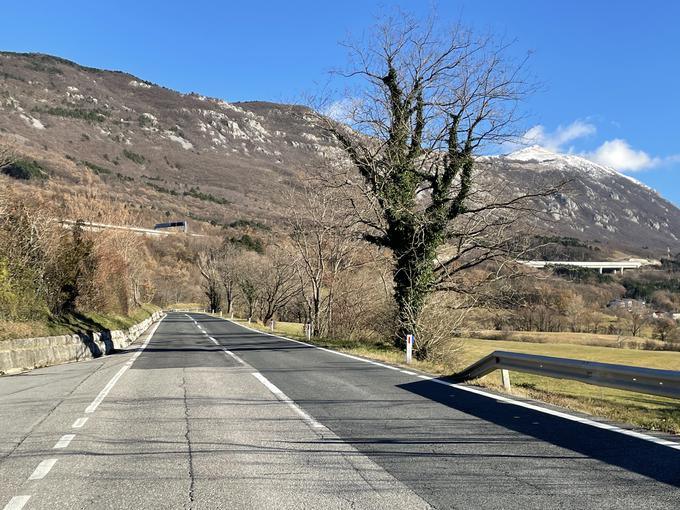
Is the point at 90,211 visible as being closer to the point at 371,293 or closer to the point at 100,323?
the point at 100,323

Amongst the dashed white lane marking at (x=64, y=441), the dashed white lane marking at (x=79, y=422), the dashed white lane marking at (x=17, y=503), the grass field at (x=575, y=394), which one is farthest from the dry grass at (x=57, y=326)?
the dashed white lane marking at (x=17, y=503)

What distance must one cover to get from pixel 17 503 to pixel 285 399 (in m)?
5.26

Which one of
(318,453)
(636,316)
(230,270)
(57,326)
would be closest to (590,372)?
(318,453)

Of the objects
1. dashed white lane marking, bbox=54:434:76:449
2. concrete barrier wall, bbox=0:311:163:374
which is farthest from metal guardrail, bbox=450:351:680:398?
concrete barrier wall, bbox=0:311:163:374

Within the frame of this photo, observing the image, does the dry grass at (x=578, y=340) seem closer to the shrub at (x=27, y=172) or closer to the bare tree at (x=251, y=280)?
the bare tree at (x=251, y=280)

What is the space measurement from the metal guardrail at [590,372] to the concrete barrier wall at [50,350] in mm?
12237

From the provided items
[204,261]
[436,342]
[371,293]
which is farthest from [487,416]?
[204,261]

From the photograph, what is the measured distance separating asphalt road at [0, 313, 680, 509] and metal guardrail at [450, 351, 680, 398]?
888 mm

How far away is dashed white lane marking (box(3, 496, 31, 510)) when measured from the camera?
15.0 ft

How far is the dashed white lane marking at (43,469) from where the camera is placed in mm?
5397

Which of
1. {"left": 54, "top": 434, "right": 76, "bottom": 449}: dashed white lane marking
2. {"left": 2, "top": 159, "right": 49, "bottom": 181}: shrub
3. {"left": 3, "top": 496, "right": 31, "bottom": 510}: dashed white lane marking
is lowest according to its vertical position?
{"left": 54, "top": 434, "right": 76, "bottom": 449}: dashed white lane marking

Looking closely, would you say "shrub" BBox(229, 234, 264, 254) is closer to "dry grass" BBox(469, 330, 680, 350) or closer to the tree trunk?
"dry grass" BBox(469, 330, 680, 350)

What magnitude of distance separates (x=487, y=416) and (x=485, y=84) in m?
15.2

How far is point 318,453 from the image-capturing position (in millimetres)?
6090
